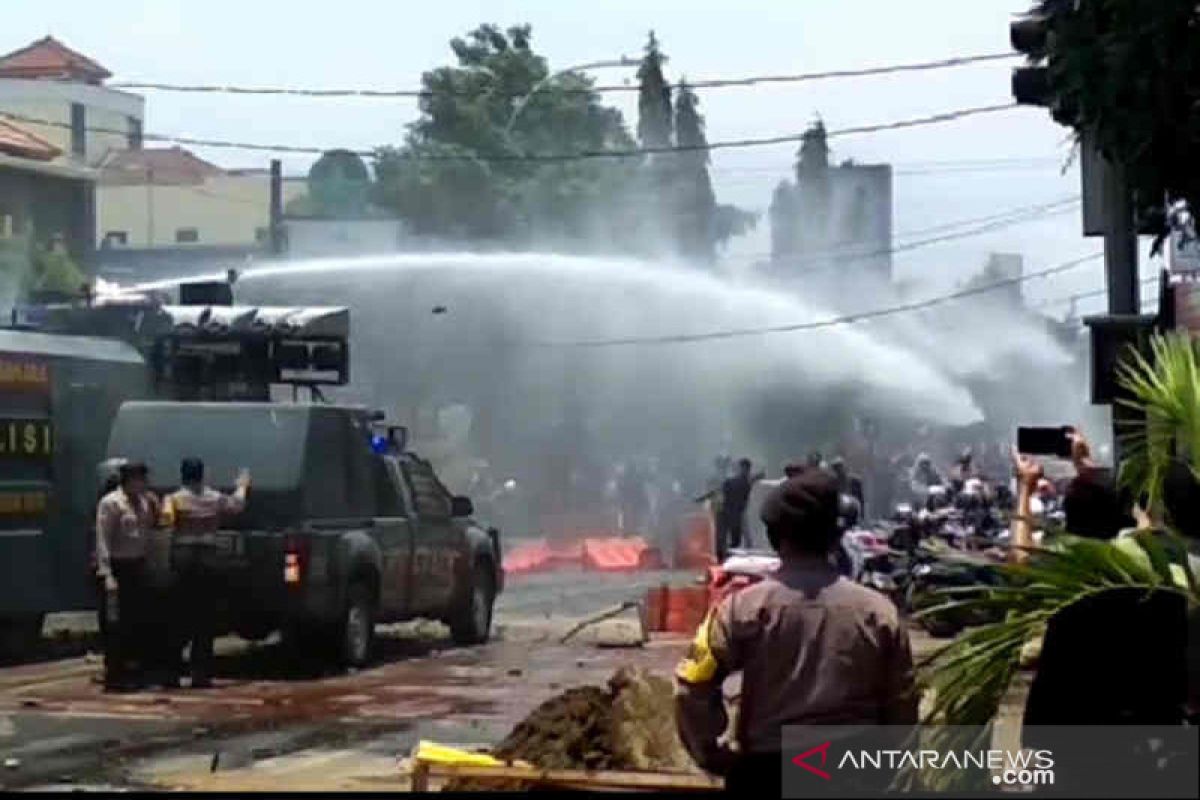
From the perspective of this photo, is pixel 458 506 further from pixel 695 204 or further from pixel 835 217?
pixel 835 217

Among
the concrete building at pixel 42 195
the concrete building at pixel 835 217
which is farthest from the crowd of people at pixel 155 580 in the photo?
the concrete building at pixel 835 217

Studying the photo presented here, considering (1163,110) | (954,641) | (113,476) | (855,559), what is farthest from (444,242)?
(954,641)

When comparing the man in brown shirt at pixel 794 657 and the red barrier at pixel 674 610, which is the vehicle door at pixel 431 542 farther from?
the man in brown shirt at pixel 794 657

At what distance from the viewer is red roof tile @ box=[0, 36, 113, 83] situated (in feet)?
334

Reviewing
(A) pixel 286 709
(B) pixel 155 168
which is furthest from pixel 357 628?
(B) pixel 155 168

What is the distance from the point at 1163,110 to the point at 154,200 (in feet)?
303

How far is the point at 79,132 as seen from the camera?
96.5 meters

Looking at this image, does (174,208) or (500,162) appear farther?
(174,208)

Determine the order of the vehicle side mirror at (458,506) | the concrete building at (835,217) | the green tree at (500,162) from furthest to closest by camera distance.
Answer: the concrete building at (835,217), the green tree at (500,162), the vehicle side mirror at (458,506)

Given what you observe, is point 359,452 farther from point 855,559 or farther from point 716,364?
point 716,364

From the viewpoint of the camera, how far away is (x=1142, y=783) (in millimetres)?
5836

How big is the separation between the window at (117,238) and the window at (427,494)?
70.5 metres

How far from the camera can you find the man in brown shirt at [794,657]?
6.22 meters

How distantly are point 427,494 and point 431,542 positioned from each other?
1.48ft
